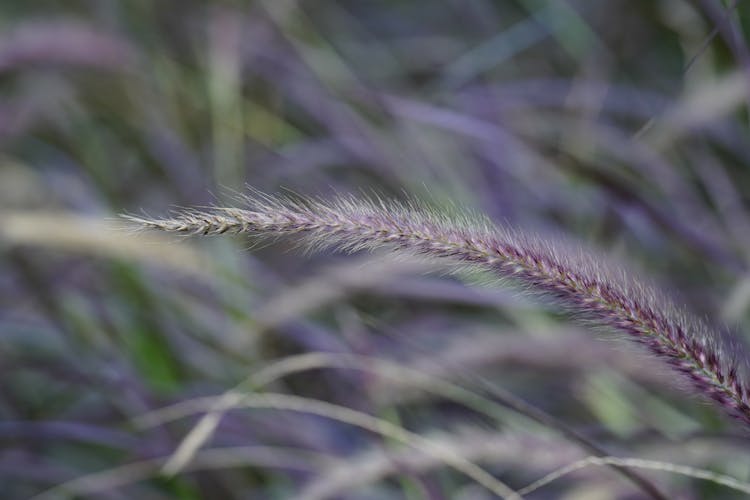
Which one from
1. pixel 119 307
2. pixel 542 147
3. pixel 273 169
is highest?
pixel 273 169

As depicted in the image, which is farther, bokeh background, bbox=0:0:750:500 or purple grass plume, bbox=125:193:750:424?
bokeh background, bbox=0:0:750:500

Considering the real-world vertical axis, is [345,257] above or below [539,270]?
above

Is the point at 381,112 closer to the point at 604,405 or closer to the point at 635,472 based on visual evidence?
the point at 604,405

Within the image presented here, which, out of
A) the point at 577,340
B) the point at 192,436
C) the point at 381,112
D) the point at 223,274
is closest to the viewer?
the point at 192,436

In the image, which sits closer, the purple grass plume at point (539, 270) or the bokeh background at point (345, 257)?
the purple grass plume at point (539, 270)

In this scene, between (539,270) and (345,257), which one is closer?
(539,270)

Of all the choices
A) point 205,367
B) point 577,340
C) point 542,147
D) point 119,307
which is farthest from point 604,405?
point 119,307

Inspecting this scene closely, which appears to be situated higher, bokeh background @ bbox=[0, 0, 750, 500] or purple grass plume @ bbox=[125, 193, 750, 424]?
bokeh background @ bbox=[0, 0, 750, 500]

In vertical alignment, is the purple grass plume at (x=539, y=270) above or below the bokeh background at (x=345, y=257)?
below
